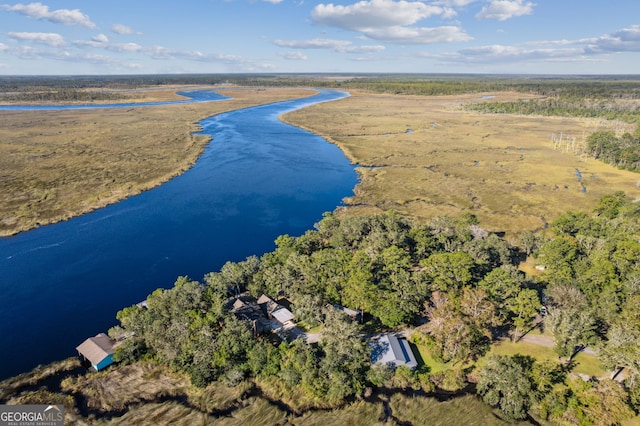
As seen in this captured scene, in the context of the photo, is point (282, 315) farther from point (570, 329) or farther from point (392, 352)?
point (570, 329)

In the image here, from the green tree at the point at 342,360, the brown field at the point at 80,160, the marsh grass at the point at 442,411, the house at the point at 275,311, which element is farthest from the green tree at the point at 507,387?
the brown field at the point at 80,160

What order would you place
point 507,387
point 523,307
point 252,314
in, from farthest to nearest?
1. point 252,314
2. point 523,307
3. point 507,387

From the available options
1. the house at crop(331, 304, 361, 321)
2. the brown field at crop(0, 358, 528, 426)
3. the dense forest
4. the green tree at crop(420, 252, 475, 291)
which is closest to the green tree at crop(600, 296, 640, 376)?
the dense forest

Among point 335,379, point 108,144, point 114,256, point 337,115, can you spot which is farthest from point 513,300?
point 337,115

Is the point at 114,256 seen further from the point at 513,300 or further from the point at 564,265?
the point at 564,265

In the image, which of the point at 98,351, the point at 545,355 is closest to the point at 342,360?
the point at 545,355

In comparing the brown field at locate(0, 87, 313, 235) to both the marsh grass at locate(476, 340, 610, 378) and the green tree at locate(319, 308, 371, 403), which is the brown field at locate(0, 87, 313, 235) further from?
the marsh grass at locate(476, 340, 610, 378)

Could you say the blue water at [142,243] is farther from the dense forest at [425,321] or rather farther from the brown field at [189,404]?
the dense forest at [425,321]
